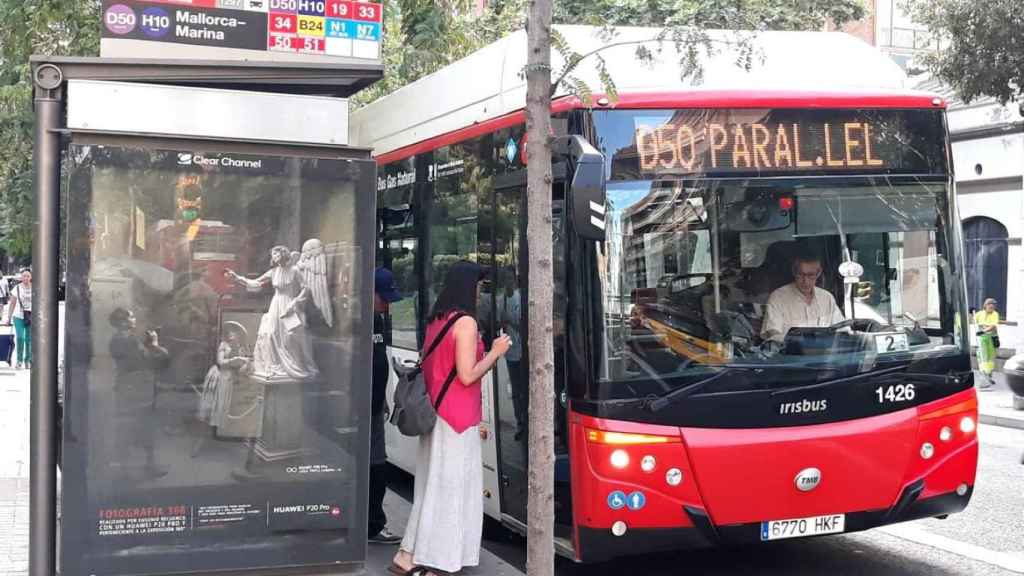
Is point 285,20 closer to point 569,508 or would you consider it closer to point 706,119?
point 706,119

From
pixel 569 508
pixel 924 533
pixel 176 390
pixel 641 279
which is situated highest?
pixel 641 279

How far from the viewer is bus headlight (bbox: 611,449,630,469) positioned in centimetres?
588

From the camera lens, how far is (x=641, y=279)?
5965 mm

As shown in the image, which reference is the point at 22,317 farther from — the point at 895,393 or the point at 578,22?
the point at 895,393

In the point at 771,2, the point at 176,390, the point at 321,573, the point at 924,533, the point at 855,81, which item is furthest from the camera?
the point at 771,2

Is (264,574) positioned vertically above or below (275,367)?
below

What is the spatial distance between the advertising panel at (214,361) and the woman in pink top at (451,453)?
2.69ft

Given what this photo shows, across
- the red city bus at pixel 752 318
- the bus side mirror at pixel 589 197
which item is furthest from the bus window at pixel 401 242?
the bus side mirror at pixel 589 197

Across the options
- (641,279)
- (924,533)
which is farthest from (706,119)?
(924,533)

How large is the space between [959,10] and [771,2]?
275 centimetres

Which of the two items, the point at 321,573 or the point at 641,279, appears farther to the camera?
the point at 641,279

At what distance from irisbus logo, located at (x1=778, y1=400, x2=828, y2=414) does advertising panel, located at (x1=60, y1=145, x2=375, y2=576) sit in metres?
2.16

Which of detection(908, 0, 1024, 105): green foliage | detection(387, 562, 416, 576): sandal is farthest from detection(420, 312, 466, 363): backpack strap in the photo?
detection(908, 0, 1024, 105): green foliage

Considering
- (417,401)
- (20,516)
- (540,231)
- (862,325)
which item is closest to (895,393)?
(862,325)
